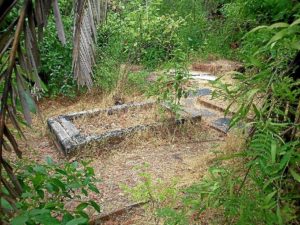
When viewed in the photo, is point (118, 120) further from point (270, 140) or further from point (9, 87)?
point (270, 140)

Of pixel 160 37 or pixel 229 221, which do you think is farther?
pixel 160 37

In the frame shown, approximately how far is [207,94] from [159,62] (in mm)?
2211

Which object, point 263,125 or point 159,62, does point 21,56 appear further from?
point 159,62

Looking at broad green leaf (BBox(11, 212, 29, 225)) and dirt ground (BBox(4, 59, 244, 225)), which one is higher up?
broad green leaf (BBox(11, 212, 29, 225))

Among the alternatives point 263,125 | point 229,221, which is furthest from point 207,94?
point 263,125

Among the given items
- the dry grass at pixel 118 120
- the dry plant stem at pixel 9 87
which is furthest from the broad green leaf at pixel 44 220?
the dry grass at pixel 118 120

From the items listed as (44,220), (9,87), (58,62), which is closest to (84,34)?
(9,87)

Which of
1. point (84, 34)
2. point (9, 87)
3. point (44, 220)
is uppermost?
point (84, 34)

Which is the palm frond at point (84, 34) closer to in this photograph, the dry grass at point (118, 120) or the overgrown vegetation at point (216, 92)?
the overgrown vegetation at point (216, 92)

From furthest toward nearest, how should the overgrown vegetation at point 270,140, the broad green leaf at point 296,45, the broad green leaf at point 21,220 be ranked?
the overgrown vegetation at point 270,140, the broad green leaf at point 21,220, the broad green leaf at point 296,45

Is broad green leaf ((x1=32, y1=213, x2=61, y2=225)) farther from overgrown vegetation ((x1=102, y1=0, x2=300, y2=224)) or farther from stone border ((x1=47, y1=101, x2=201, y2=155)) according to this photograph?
stone border ((x1=47, y1=101, x2=201, y2=155))

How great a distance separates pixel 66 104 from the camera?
677 cm

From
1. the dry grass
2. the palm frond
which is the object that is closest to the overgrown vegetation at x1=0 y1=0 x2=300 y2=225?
the dry grass

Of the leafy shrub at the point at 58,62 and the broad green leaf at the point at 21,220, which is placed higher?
the broad green leaf at the point at 21,220
